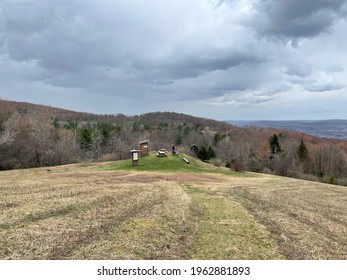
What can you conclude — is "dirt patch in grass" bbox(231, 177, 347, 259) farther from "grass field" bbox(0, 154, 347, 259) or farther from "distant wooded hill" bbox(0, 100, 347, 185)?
"distant wooded hill" bbox(0, 100, 347, 185)

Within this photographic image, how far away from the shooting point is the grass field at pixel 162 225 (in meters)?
7.34

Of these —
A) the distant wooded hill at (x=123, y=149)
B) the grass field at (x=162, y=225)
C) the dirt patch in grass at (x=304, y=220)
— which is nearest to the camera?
the grass field at (x=162, y=225)

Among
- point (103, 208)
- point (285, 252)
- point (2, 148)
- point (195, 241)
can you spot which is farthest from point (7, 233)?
point (2, 148)

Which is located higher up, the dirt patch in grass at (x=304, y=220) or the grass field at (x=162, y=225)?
the grass field at (x=162, y=225)

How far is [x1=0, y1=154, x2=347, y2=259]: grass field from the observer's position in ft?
24.1

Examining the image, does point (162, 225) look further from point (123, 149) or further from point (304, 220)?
point (123, 149)

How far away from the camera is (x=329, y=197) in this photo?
706 inches

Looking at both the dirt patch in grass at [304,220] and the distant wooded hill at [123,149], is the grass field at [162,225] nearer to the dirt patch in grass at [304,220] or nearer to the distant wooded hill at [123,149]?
the dirt patch in grass at [304,220]

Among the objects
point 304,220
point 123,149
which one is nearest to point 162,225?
point 304,220

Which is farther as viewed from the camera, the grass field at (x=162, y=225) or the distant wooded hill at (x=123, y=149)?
the distant wooded hill at (x=123, y=149)

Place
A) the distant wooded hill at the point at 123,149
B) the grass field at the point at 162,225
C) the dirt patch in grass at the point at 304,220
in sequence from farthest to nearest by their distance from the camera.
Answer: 1. the distant wooded hill at the point at 123,149
2. the dirt patch in grass at the point at 304,220
3. the grass field at the point at 162,225

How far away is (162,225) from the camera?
9.34 metres

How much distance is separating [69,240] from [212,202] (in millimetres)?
7867

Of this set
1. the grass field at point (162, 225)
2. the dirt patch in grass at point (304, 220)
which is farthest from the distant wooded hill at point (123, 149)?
the grass field at point (162, 225)
